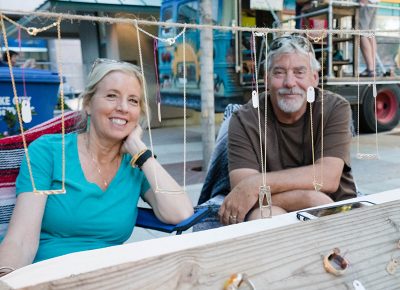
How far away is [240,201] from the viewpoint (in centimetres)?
188

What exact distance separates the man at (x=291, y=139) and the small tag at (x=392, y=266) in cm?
78

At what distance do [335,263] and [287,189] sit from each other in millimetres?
889

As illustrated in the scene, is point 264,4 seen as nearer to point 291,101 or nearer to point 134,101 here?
point 291,101

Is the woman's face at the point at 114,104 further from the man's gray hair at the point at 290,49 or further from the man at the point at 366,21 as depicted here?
the man at the point at 366,21

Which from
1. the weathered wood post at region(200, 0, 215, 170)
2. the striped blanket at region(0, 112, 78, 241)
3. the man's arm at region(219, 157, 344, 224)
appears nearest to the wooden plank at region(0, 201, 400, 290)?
the man's arm at region(219, 157, 344, 224)

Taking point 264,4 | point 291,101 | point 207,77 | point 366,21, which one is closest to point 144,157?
point 291,101

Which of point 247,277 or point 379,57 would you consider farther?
point 379,57

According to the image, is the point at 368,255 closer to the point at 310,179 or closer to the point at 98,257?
the point at 98,257

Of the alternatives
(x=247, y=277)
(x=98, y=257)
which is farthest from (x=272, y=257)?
(x=98, y=257)

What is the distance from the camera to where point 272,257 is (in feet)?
3.26

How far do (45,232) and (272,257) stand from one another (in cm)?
109

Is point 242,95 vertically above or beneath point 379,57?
beneath

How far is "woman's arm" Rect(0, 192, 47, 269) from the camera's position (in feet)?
4.73

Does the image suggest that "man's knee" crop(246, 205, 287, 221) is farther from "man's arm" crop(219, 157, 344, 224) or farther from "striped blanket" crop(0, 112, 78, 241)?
"striped blanket" crop(0, 112, 78, 241)
